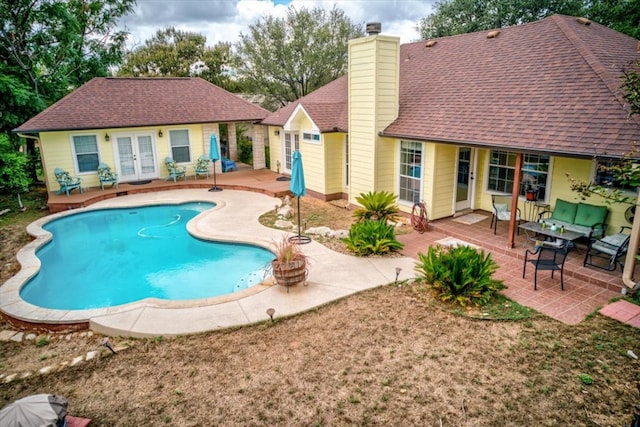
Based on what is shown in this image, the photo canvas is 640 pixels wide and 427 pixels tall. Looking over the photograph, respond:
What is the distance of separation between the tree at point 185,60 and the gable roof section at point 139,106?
12101 mm

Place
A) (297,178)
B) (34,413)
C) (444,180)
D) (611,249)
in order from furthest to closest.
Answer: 1. (444,180)
2. (297,178)
3. (611,249)
4. (34,413)

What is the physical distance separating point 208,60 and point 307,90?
352 inches

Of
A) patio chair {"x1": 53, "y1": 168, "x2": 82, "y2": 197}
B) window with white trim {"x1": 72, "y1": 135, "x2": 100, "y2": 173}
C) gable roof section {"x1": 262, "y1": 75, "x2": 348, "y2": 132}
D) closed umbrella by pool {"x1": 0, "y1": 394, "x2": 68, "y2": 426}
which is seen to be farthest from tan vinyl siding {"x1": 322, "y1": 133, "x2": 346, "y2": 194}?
closed umbrella by pool {"x1": 0, "y1": 394, "x2": 68, "y2": 426}

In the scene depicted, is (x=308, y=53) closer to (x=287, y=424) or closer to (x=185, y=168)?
(x=185, y=168)

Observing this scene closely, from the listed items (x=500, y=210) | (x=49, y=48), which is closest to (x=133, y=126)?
(x=49, y=48)

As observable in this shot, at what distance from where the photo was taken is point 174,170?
59.2ft

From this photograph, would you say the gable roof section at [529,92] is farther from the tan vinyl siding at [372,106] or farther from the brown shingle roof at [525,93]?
the tan vinyl siding at [372,106]

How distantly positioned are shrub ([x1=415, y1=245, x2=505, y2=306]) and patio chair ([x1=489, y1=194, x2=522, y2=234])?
3.30 metres

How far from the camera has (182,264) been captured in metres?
10.5

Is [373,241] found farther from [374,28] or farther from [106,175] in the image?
[106,175]

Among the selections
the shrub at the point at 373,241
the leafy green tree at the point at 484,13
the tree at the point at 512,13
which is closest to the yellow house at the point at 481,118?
the shrub at the point at 373,241

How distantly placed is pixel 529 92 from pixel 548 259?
4185 mm

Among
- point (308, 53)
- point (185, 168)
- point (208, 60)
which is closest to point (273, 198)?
point (185, 168)

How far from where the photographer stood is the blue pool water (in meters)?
8.91
